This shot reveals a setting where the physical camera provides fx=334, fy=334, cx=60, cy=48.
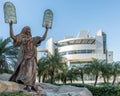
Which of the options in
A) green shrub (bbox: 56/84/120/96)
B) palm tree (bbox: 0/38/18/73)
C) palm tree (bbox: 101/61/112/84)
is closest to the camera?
green shrub (bbox: 56/84/120/96)

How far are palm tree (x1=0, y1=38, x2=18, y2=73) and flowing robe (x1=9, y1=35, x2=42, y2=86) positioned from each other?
47.8ft

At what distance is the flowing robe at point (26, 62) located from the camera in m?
12.4

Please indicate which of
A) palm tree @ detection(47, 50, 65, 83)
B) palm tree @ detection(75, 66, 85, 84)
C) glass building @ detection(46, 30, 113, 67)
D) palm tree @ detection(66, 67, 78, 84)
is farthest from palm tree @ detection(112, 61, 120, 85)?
glass building @ detection(46, 30, 113, 67)

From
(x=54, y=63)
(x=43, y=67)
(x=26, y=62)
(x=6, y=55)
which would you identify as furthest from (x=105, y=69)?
(x=26, y=62)

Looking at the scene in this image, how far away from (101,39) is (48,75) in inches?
1505

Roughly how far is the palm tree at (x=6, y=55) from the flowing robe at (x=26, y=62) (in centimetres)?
1457

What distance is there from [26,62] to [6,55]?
50.7 ft

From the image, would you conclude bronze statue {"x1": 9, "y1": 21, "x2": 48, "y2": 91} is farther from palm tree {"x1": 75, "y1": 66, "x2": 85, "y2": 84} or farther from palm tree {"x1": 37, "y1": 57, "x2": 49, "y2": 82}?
palm tree {"x1": 75, "y1": 66, "x2": 85, "y2": 84}

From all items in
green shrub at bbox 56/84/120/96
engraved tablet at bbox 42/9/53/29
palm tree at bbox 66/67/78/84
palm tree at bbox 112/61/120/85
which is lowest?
palm tree at bbox 66/67/78/84

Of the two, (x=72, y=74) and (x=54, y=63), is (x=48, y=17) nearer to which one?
Result: (x=54, y=63)

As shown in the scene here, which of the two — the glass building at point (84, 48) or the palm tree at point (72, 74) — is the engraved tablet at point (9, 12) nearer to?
the palm tree at point (72, 74)

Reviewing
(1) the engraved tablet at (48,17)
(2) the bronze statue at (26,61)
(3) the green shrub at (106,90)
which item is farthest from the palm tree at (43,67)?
(2) the bronze statue at (26,61)

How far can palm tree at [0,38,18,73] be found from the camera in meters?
27.1

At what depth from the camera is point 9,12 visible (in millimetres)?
12219
